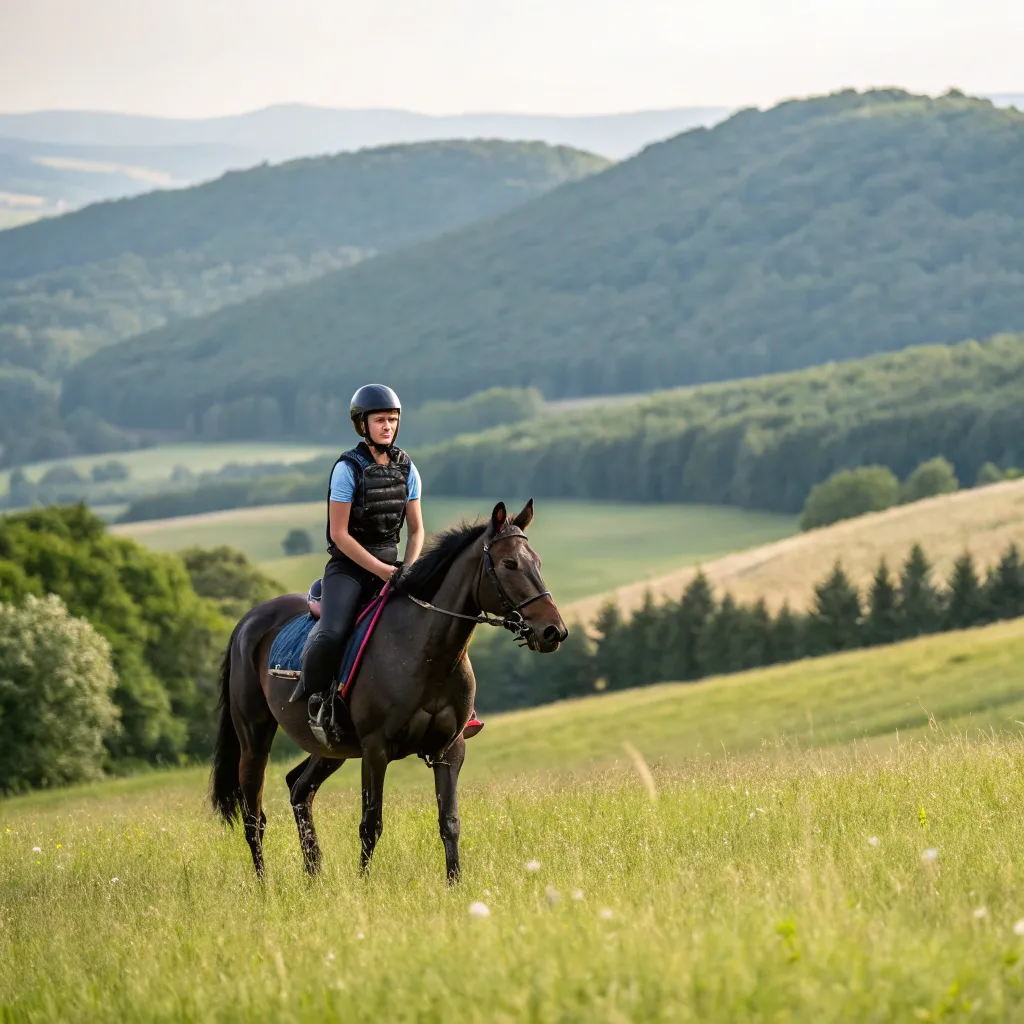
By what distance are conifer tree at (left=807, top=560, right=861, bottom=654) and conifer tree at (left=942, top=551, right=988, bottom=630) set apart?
487 cm

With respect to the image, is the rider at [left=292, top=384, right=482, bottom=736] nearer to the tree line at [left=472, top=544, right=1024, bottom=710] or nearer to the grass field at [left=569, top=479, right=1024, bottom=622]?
the tree line at [left=472, top=544, right=1024, bottom=710]

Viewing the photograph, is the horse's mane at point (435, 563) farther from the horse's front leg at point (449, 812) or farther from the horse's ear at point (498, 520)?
the horse's front leg at point (449, 812)

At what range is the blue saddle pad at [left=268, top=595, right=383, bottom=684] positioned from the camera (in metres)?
11.5

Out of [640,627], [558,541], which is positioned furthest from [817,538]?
[558,541]

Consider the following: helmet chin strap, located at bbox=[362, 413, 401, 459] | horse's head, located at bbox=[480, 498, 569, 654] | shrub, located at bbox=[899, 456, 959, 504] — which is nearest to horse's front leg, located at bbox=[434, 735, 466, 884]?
horse's head, located at bbox=[480, 498, 569, 654]

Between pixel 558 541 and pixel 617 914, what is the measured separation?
17328 cm

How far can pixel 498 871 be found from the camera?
1048cm

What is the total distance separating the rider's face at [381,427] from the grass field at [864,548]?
90974 millimetres

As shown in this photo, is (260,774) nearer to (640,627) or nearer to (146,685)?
(146,685)

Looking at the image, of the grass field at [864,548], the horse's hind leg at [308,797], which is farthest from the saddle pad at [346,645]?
the grass field at [864,548]

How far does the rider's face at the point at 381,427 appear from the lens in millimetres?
11508

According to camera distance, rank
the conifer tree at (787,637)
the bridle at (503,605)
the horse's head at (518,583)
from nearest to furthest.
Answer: the horse's head at (518,583)
the bridle at (503,605)
the conifer tree at (787,637)

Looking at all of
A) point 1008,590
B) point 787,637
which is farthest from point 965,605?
point 787,637

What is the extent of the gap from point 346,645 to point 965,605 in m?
75.2
